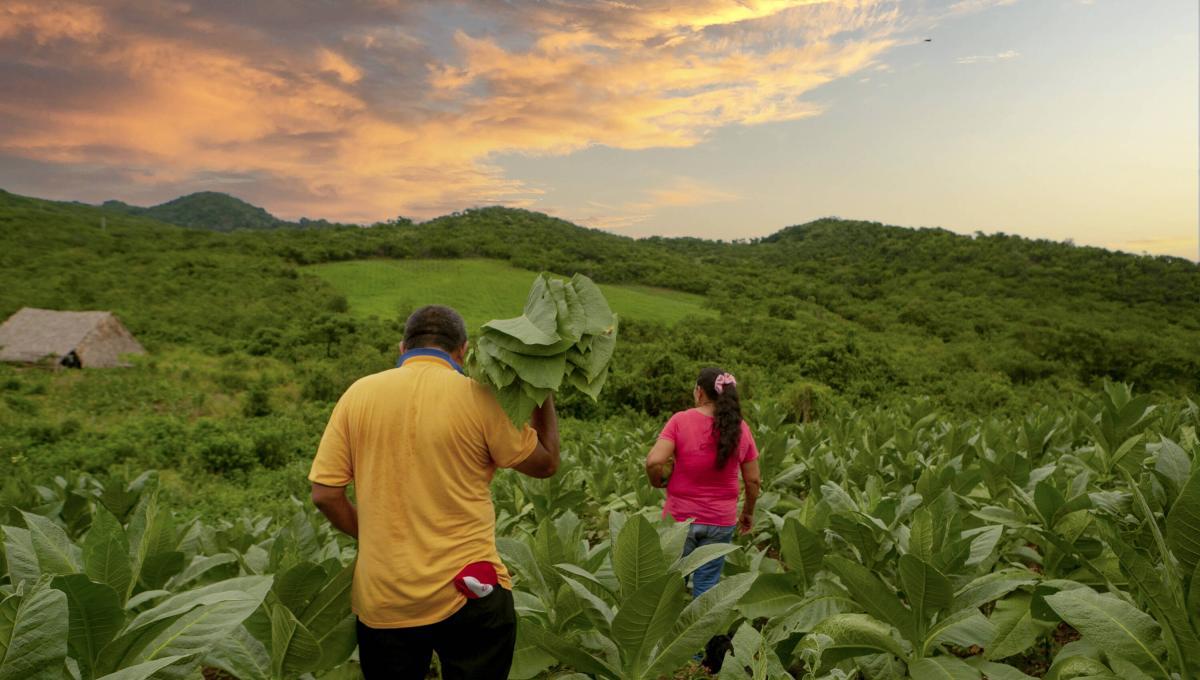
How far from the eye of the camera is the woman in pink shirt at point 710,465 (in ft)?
13.3

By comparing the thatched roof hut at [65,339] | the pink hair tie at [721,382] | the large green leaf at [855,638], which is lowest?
the thatched roof hut at [65,339]

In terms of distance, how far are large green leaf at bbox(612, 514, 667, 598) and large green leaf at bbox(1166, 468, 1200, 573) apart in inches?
50.3

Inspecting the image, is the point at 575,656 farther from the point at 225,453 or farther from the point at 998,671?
the point at 225,453

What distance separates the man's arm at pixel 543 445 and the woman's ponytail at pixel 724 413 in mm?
1942

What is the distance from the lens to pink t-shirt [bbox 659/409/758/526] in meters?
4.07

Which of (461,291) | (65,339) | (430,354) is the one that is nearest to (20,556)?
(430,354)

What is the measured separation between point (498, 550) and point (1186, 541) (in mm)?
2047

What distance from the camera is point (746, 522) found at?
4.25 m

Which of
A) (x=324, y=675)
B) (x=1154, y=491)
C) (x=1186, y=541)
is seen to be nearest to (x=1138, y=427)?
(x=1154, y=491)

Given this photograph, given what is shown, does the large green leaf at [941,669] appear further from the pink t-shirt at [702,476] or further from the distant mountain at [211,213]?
the distant mountain at [211,213]

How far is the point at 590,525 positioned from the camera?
4.98 meters

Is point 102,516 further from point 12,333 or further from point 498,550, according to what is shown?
point 12,333

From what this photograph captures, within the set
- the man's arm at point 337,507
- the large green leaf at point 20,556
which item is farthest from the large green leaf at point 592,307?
the large green leaf at point 20,556

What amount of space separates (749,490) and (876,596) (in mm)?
2119
